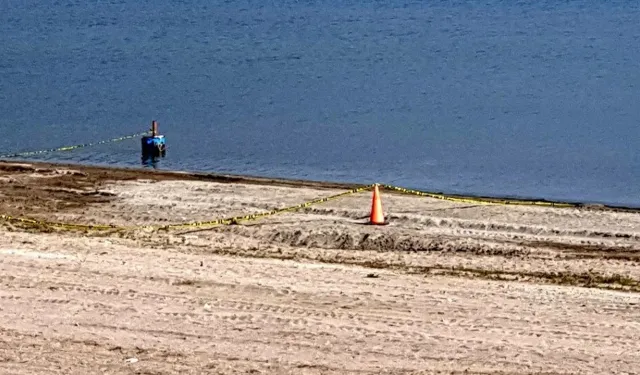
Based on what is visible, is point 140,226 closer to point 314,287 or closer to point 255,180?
point 314,287

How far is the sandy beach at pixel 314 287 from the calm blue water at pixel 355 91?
5.57 meters

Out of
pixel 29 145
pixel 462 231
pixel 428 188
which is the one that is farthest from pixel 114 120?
pixel 462 231

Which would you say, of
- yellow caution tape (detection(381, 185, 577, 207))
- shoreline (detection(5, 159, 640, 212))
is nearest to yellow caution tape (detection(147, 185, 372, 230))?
yellow caution tape (detection(381, 185, 577, 207))

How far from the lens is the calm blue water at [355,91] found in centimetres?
2984

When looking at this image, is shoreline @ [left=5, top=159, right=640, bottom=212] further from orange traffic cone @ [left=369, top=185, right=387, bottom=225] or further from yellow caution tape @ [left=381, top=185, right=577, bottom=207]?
orange traffic cone @ [left=369, top=185, right=387, bottom=225]

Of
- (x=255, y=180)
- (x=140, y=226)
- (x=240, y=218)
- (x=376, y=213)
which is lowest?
(x=140, y=226)

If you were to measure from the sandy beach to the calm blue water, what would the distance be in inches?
219

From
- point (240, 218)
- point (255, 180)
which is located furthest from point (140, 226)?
point (255, 180)

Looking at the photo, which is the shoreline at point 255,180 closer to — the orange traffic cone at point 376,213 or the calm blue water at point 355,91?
the calm blue water at point 355,91

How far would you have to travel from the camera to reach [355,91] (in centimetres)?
4031

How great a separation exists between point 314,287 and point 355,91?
24.4 metres

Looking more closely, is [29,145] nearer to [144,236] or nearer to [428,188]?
[428,188]

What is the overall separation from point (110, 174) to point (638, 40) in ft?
101

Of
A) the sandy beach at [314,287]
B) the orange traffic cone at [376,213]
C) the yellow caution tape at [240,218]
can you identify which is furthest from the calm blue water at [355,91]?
the orange traffic cone at [376,213]
